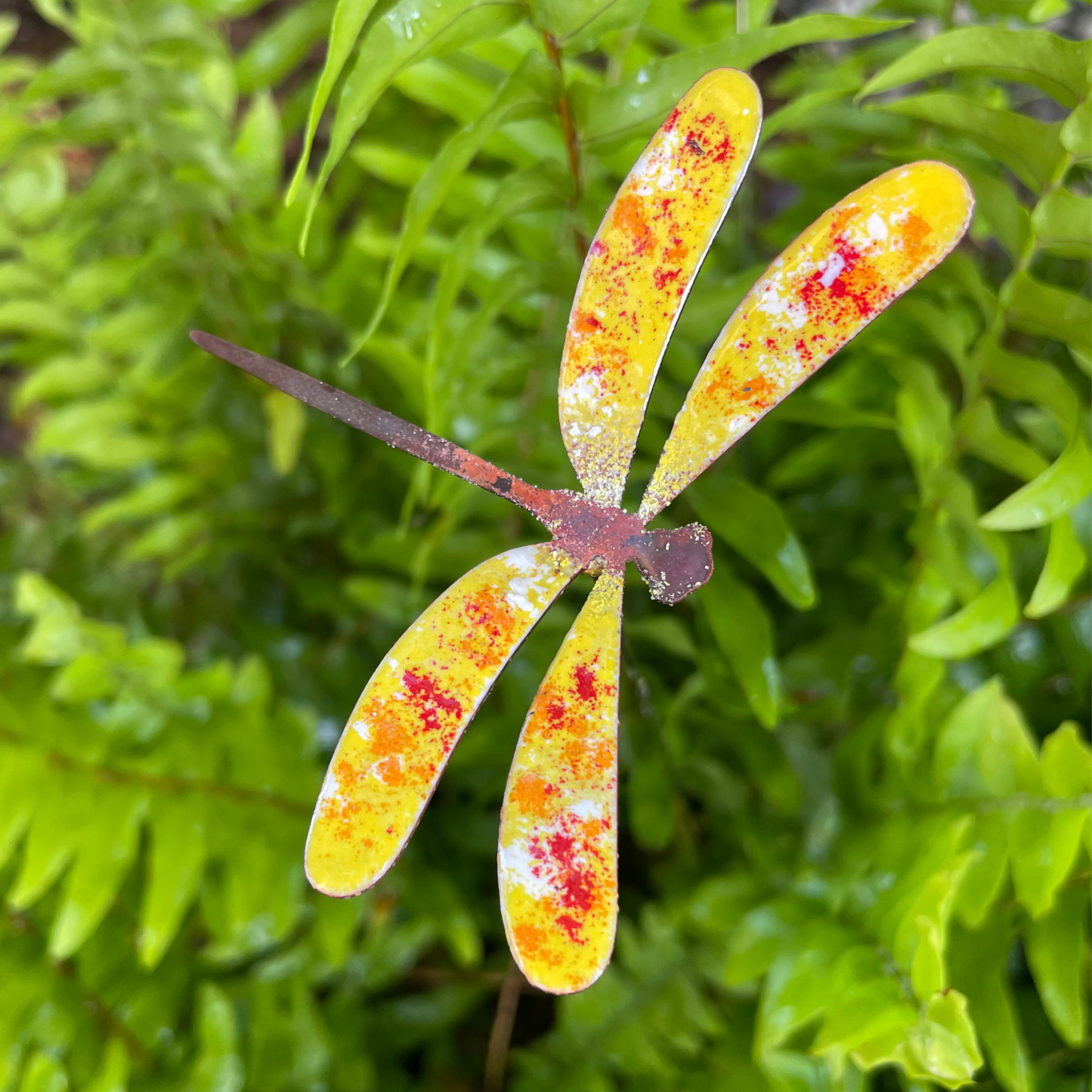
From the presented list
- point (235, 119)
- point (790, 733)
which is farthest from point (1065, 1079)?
point (235, 119)

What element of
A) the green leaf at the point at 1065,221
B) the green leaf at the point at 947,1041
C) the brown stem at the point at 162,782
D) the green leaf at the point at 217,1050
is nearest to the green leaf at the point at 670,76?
the green leaf at the point at 1065,221

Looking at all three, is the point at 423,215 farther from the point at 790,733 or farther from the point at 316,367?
the point at 790,733

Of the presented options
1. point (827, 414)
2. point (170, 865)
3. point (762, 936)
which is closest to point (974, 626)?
point (827, 414)

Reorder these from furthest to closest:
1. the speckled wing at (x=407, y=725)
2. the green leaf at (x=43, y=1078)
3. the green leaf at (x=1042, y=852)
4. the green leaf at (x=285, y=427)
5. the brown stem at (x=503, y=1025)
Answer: the brown stem at (x=503, y=1025)
the green leaf at (x=285, y=427)
the green leaf at (x=43, y=1078)
the green leaf at (x=1042, y=852)
the speckled wing at (x=407, y=725)

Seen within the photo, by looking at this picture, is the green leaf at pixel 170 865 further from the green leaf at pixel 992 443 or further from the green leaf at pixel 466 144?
the green leaf at pixel 992 443

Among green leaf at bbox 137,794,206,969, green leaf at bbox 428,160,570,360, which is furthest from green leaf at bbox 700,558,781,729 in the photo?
green leaf at bbox 137,794,206,969

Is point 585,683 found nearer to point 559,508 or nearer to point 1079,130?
point 559,508
